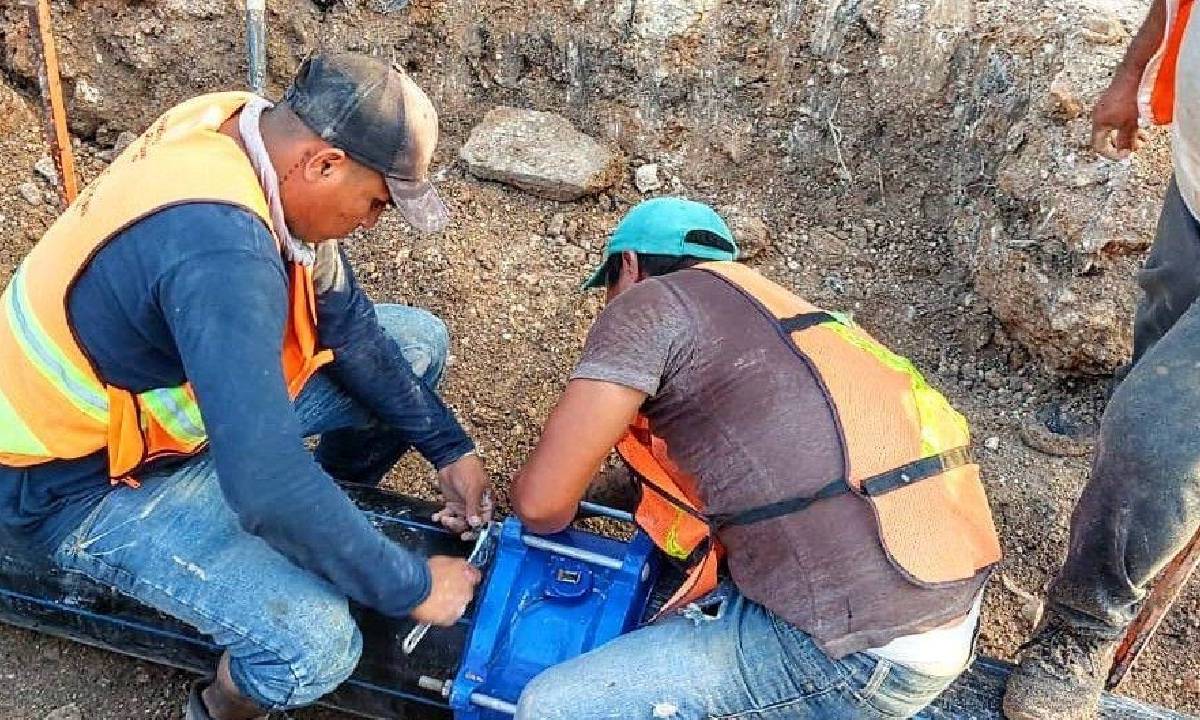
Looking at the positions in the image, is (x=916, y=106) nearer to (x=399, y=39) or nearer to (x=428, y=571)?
(x=399, y=39)

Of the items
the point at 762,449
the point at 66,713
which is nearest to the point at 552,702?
the point at 762,449

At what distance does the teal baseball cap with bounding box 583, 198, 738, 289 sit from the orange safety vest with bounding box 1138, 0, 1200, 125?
118cm

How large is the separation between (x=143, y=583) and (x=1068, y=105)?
330 centimetres

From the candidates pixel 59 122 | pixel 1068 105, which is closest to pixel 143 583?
pixel 59 122

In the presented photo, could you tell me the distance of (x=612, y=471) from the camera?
3375mm

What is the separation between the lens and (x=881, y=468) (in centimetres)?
233

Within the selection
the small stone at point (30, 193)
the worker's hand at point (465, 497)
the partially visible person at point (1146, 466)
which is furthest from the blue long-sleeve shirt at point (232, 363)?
the small stone at point (30, 193)

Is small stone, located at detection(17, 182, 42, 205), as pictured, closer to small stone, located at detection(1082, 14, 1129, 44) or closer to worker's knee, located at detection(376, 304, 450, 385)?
worker's knee, located at detection(376, 304, 450, 385)

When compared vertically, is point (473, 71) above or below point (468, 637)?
above

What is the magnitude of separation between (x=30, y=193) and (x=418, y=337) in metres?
2.19

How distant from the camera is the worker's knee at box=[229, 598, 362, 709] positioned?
2502mm

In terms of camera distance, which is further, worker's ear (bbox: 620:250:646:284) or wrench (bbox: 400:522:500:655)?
worker's ear (bbox: 620:250:646:284)

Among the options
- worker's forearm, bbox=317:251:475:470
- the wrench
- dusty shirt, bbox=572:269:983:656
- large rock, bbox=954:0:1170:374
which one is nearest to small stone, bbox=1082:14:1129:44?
large rock, bbox=954:0:1170:374

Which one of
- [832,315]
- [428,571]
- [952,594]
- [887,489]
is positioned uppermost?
[832,315]
